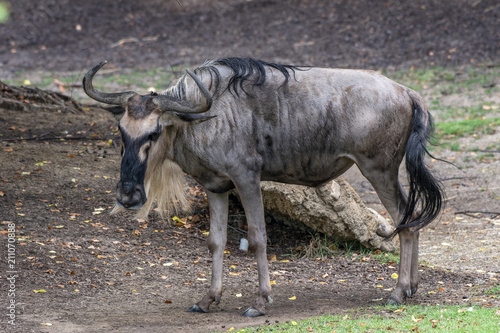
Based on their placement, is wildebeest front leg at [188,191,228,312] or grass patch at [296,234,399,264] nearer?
wildebeest front leg at [188,191,228,312]

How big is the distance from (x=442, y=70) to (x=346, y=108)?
11.1 metres

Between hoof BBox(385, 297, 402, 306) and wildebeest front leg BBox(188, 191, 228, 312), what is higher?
wildebeest front leg BBox(188, 191, 228, 312)

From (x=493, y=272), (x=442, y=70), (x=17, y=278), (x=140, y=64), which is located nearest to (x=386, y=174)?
(x=493, y=272)

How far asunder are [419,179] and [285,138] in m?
1.27

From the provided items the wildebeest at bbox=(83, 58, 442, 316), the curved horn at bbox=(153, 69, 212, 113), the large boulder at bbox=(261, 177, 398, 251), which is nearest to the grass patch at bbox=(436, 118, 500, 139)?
the large boulder at bbox=(261, 177, 398, 251)

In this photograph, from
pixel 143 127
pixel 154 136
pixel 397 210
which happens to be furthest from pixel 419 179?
pixel 143 127

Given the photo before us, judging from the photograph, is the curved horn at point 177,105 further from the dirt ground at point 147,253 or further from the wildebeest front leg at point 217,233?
the dirt ground at point 147,253

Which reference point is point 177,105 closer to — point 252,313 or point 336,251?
point 252,313

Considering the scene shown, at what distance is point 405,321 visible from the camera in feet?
17.3

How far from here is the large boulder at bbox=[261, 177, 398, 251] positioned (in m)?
8.03

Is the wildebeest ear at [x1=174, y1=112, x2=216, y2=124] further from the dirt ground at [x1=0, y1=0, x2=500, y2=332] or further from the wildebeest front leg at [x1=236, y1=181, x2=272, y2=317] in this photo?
the dirt ground at [x1=0, y1=0, x2=500, y2=332]

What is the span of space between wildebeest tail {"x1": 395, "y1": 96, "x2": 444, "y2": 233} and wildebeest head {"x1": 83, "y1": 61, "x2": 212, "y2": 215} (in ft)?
6.24

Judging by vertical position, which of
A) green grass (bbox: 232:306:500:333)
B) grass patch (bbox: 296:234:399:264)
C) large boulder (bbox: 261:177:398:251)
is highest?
large boulder (bbox: 261:177:398:251)

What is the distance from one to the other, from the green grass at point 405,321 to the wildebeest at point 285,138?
19.5 inches
